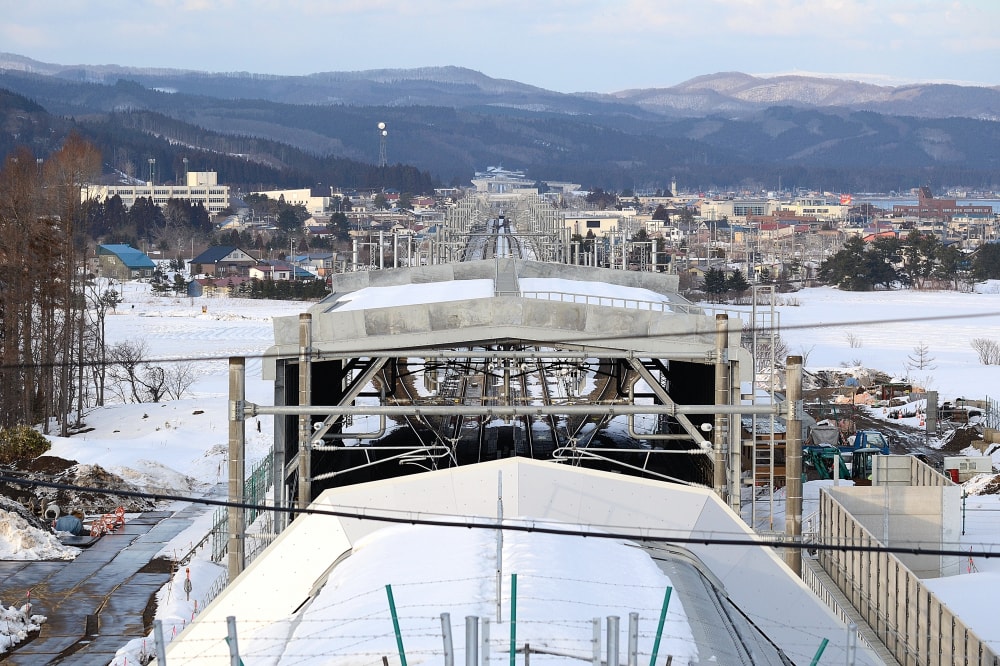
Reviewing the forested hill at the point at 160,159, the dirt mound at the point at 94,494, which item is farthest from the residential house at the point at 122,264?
the forested hill at the point at 160,159

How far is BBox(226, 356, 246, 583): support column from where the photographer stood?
12.9m

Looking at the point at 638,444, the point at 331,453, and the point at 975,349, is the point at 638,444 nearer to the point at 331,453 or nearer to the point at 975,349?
the point at 331,453

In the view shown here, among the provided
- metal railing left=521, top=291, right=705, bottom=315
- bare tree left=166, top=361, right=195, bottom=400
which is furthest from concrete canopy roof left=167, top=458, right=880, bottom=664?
bare tree left=166, top=361, right=195, bottom=400

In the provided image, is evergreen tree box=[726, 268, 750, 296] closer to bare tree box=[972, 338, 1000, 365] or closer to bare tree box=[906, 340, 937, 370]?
bare tree box=[906, 340, 937, 370]

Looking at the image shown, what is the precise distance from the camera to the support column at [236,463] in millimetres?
12898

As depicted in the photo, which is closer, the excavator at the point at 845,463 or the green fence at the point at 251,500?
the green fence at the point at 251,500

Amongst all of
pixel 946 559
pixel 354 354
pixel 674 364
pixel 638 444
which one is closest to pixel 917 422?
pixel 674 364

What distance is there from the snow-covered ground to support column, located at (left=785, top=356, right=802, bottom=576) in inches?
21.1

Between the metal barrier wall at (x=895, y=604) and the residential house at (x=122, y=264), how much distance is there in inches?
2182

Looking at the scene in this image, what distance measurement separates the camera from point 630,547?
8.45 meters

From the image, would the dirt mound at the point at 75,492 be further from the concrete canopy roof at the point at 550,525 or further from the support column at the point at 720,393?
the concrete canopy roof at the point at 550,525

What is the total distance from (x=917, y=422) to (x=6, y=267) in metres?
18.2

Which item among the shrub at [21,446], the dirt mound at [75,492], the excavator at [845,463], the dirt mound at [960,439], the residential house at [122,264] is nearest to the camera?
the dirt mound at [75,492]

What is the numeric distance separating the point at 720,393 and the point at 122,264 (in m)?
59.1
